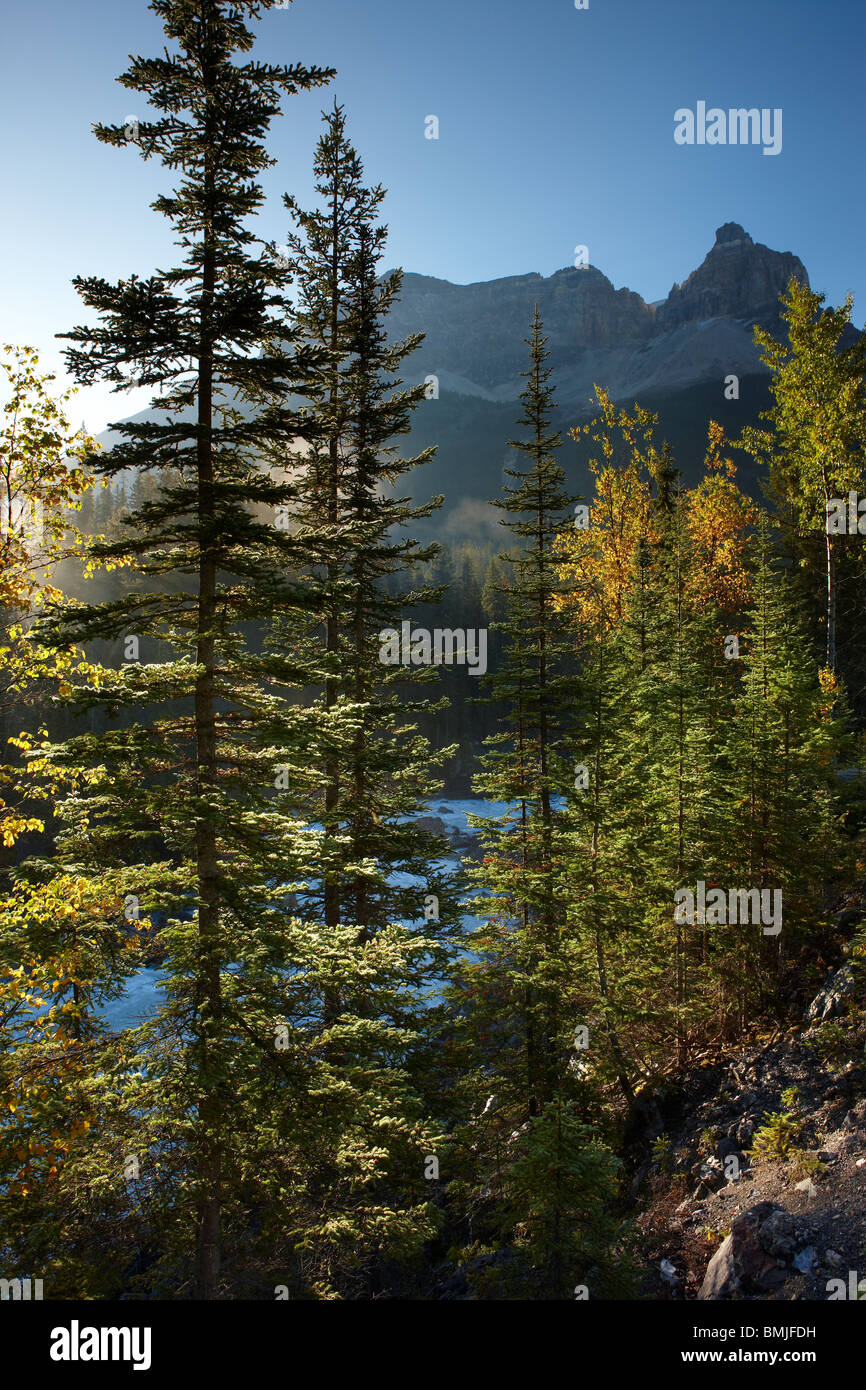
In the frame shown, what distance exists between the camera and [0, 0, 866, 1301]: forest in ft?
21.7

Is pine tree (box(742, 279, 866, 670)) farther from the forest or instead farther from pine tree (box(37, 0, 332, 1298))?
pine tree (box(37, 0, 332, 1298))

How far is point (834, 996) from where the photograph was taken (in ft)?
38.2

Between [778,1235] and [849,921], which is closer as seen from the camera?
[778,1235]

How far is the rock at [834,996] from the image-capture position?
11418 millimetres

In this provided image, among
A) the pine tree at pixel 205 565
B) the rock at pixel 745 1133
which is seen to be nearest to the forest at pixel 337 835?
the pine tree at pixel 205 565

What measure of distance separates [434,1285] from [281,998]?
9512 mm

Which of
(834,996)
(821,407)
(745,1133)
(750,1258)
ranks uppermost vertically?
(821,407)

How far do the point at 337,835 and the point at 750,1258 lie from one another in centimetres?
765

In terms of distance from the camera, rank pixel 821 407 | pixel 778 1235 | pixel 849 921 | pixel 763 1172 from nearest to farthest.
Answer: pixel 778 1235
pixel 763 1172
pixel 849 921
pixel 821 407

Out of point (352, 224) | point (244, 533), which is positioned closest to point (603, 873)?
point (244, 533)

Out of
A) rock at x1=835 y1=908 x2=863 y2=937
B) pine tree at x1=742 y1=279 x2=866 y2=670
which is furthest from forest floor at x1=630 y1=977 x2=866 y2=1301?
pine tree at x1=742 y1=279 x2=866 y2=670

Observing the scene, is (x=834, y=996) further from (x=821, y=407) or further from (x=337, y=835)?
(x=821, y=407)

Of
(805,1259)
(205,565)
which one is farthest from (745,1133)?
→ (205,565)
